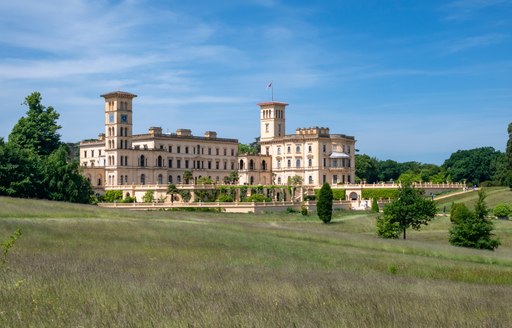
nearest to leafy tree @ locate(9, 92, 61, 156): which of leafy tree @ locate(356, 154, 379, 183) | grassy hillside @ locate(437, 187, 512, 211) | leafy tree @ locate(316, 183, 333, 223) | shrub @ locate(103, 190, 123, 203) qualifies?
shrub @ locate(103, 190, 123, 203)

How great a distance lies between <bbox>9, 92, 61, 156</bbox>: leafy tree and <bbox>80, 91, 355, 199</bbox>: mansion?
17583 millimetres

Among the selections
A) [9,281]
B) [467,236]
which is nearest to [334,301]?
[9,281]

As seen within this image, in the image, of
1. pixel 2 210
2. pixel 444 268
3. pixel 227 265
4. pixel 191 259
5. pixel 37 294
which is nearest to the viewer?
pixel 37 294

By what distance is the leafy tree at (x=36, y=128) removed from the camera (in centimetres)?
9556

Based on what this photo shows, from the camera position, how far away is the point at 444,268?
27969mm

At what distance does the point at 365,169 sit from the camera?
15100 centimetres

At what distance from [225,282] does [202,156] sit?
11208 cm

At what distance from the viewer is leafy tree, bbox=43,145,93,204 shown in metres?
76.2

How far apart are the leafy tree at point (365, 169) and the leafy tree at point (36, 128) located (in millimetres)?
69253

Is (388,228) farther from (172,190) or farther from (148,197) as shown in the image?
(148,197)

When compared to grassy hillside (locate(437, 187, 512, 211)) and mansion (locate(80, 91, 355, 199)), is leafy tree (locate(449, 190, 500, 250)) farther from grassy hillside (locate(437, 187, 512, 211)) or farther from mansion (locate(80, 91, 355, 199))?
mansion (locate(80, 91, 355, 199))

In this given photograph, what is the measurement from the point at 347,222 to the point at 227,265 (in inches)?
2169

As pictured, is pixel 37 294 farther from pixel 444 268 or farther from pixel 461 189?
pixel 461 189

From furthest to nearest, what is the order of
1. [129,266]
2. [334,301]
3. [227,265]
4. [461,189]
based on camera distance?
[461,189]
[227,265]
[129,266]
[334,301]
